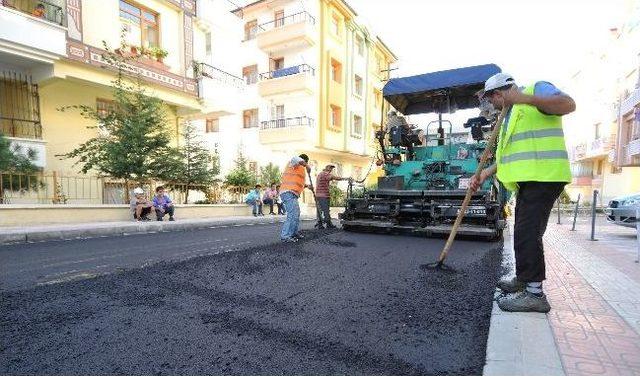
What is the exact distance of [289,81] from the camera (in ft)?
61.7

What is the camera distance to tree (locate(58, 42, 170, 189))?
9398mm

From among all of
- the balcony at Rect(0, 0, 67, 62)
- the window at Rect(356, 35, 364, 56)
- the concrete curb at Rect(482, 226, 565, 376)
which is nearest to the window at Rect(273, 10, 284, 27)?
the window at Rect(356, 35, 364, 56)

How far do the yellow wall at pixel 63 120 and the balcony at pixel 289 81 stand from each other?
8925 millimetres

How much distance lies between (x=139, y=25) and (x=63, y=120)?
4.25 metres

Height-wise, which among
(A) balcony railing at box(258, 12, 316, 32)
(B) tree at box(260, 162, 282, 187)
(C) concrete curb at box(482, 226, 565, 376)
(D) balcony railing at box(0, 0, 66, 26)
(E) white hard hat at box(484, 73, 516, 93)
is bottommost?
(C) concrete curb at box(482, 226, 565, 376)

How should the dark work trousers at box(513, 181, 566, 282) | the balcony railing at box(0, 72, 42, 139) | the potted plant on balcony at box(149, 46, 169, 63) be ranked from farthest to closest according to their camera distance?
the potted plant on balcony at box(149, 46, 169, 63), the balcony railing at box(0, 72, 42, 139), the dark work trousers at box(513, 181, 566, 282)

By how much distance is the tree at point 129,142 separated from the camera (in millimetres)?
9398

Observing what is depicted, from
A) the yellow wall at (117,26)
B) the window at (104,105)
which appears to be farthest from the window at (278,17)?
the window at (104,105)

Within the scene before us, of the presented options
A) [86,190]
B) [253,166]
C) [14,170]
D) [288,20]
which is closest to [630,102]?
[288,20]

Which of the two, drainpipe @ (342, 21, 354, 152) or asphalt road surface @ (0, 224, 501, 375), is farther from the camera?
drainpipe @ (342, 21, 354, 152)

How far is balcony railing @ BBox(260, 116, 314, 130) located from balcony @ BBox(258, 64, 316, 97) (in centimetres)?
139

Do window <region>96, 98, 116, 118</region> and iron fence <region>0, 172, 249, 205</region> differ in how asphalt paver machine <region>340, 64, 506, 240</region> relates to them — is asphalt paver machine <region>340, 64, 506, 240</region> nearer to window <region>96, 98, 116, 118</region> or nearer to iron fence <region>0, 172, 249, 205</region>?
iron fence <region>0, 172, 249, 205</region>

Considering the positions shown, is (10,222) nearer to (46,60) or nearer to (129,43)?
(46,60)

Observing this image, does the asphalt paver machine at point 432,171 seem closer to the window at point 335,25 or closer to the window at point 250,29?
the window at point 335,25
